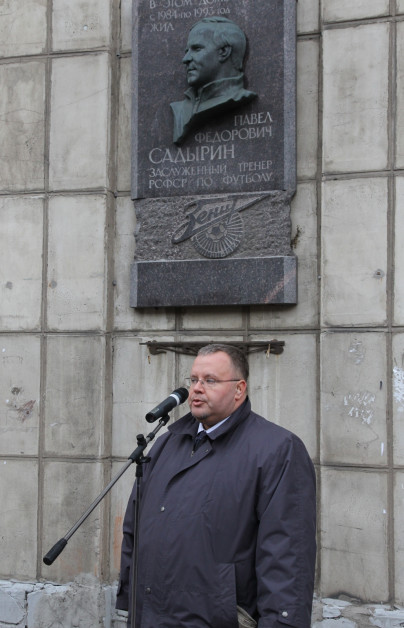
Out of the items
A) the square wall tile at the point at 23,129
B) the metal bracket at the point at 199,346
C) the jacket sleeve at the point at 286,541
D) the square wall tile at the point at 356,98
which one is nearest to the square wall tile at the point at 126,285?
the metal bracket at the point at 199,346

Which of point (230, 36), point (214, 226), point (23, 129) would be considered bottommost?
point (214, 226)

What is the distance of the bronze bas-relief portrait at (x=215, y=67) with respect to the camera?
5188 millimetres

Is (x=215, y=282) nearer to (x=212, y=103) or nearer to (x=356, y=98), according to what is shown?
(x=212, y=103)

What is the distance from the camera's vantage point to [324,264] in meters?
4.95

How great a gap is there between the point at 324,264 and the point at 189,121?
130 cm

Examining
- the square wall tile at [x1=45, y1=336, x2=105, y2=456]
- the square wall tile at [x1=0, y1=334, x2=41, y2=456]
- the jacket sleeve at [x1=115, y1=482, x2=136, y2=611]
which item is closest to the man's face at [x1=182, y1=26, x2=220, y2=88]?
the square wall tile at [x1=45, y1=336, x2=105, y2=456]

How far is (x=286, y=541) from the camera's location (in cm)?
292

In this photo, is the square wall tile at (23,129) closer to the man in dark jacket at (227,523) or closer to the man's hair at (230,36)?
the man's hair at (230,36)

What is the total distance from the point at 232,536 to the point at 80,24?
3.90 m

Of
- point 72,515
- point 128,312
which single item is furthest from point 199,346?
point 72,515

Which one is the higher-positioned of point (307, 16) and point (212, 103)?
point (307, 16)

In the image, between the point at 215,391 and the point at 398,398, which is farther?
the point at 398,398

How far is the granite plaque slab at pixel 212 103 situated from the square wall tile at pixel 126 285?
0.19 m

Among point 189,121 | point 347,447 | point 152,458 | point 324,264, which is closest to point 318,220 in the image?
point 324,264
